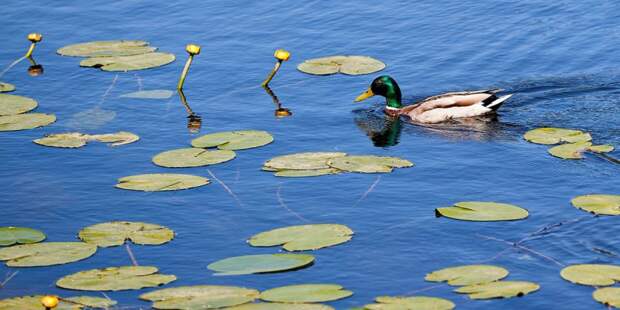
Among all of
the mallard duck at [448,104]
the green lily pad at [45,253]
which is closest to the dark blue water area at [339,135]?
the green lily pad at [45,253]

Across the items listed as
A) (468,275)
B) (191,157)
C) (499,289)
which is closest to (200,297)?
(468,275)

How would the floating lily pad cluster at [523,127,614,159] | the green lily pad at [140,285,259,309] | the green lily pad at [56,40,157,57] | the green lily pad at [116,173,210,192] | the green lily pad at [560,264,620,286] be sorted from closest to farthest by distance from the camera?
the green lily pad at [140,285,259,309]
the green lily pad at [560,264,620,286]
the green lily pad at [116,173,210,192]
the floating lily pad cluster at [523,127,614,159]
the green lily pad at [56,40,157,57]

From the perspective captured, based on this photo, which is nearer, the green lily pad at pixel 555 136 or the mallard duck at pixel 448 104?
the green lily pad at pixel 555 136

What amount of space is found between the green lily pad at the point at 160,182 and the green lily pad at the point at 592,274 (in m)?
4.62

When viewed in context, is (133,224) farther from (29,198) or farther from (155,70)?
(155,70)

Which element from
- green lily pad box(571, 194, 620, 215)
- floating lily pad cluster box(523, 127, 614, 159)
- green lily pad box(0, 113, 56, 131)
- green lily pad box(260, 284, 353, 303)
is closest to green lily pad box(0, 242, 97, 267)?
green lily pad box(260, 284, 353, 303)

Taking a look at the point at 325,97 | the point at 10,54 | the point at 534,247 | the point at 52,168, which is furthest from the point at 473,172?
the point at 10,54

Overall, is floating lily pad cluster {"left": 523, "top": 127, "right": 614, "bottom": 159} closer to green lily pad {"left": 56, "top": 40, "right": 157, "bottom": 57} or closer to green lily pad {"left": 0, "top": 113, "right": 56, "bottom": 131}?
green lily pad {"left": 0, "top": 113, "right": 56, "bottom": 131}

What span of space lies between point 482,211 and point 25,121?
22.1 ft

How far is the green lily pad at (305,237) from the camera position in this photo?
39.5 ft

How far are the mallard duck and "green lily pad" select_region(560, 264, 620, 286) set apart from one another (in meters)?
5.51

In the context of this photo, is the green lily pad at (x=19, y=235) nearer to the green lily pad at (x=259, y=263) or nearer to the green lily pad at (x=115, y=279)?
the green lily pad at (x=115, y=279)

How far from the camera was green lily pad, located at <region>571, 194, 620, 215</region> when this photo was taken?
12695 mm

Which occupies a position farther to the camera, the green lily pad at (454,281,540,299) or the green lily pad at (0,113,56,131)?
the green lily pad at (0,113,56,131)
